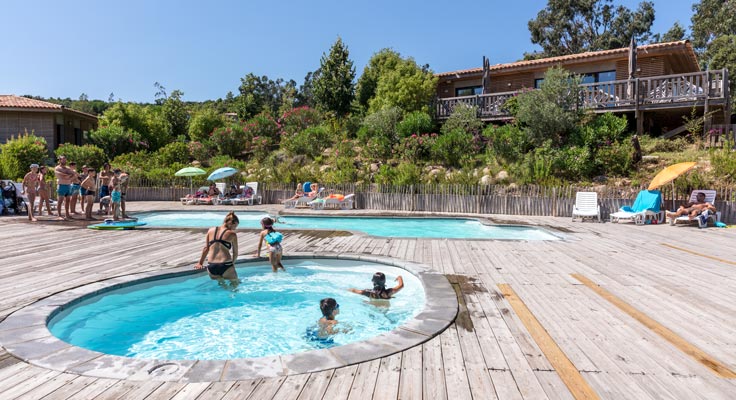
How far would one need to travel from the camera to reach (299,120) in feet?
81.0

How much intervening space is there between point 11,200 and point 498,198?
1575 centimetres

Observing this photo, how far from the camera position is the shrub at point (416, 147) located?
18.3 m

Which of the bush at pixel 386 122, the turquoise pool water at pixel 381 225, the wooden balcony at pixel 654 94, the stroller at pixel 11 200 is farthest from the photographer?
the bush at pixel 386 122

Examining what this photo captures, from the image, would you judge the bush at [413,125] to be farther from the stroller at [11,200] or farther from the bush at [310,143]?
the stroller at [11,200]

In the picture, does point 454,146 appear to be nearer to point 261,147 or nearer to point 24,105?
point 261,147

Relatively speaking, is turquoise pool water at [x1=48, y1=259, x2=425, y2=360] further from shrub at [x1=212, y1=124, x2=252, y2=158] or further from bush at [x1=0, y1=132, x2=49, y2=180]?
bush at [x1=0, y1=132, x2=49, y2=180]

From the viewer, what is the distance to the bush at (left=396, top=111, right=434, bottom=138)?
19625mm

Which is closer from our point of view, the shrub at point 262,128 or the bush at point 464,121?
the bush at point 464,121

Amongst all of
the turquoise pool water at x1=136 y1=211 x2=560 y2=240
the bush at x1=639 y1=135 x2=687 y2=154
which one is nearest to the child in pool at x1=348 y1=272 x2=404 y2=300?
the turquoise pool water at x1=136 y1=211 x2=560 y2=240

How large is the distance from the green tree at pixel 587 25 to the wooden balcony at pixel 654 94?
22.6 metres

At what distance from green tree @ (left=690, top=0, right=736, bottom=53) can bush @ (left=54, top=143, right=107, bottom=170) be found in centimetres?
4410

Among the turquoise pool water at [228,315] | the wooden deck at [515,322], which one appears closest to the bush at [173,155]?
the wooden deck at [515,322]

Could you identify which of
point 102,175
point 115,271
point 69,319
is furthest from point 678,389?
point 102,175

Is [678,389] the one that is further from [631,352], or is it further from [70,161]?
[70,161]
